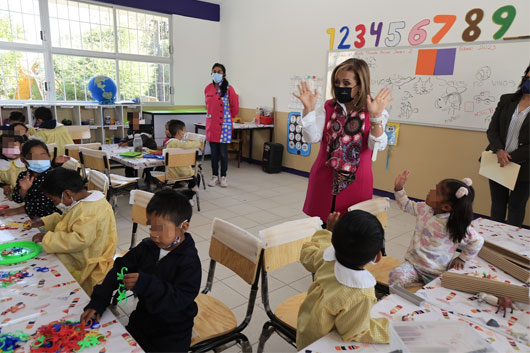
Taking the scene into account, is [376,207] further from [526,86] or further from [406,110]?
[406,110]

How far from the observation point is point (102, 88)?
21.5ft

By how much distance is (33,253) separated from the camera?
1501 mm

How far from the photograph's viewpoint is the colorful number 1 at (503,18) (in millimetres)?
4000

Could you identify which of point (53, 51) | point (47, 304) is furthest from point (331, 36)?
point (47, 304)

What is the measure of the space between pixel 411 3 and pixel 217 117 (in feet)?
10.4

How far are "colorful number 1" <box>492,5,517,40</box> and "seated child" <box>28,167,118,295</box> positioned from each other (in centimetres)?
459

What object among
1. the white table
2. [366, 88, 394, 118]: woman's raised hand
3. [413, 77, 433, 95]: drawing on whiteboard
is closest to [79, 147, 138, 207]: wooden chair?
the white table

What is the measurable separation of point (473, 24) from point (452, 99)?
901 mm

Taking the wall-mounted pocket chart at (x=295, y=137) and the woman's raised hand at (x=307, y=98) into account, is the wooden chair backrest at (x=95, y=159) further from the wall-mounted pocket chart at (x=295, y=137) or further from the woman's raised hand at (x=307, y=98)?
the wall-mounted pocket chart at (x=295, y=137)

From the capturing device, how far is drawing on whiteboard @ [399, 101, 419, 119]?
4.95 metres

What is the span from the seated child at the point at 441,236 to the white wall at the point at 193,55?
6.82 meters

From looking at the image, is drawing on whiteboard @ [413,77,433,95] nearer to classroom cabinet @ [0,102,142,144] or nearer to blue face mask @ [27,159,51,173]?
blue face mask @ [27,159,51,173]

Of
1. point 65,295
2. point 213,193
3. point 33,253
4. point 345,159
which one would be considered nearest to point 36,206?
point 33,253

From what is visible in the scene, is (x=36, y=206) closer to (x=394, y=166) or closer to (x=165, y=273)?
(x=165, y=273)
